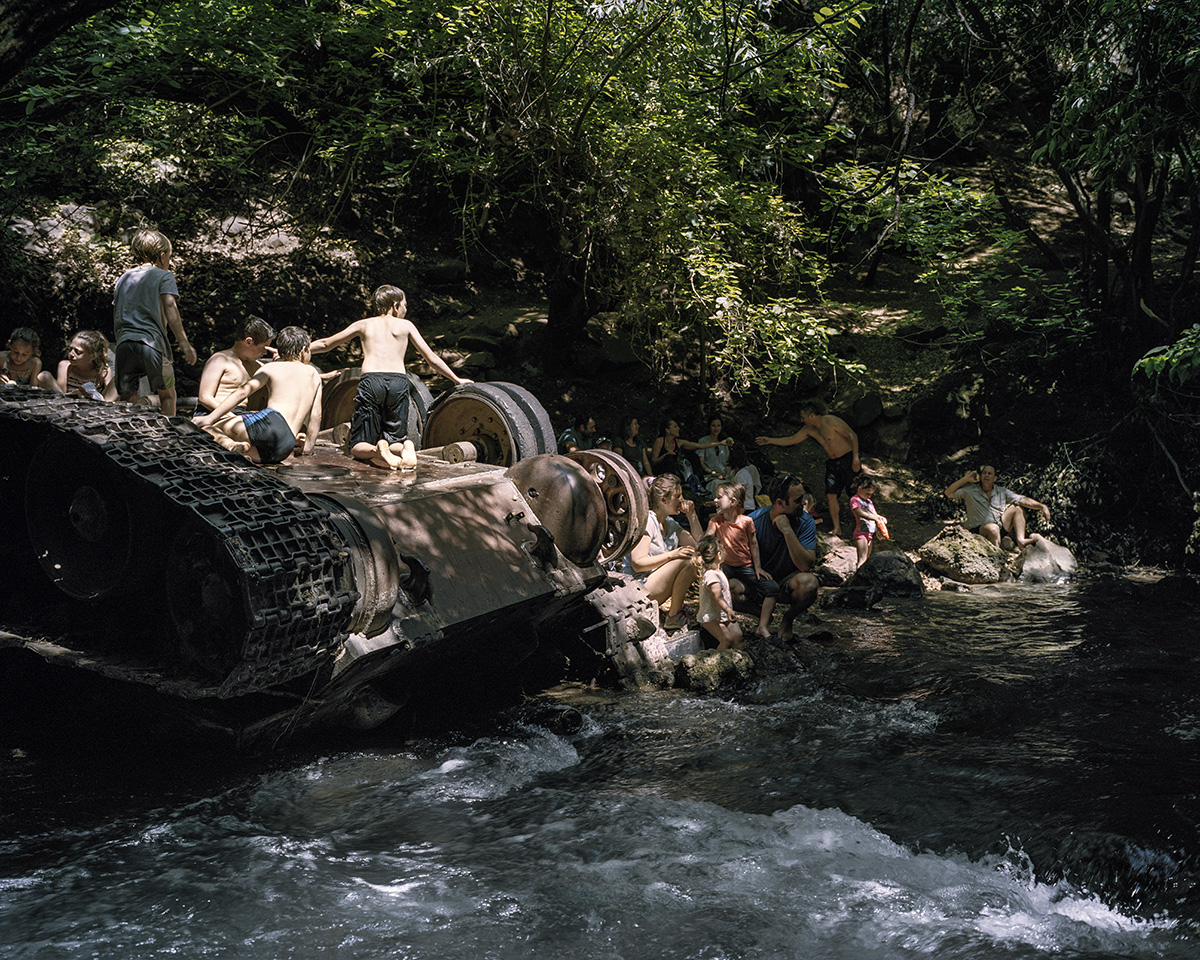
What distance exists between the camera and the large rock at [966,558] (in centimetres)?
1123

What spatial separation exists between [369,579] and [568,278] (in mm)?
9407

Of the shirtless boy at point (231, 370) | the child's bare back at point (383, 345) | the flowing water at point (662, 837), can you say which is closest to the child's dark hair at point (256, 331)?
the shirtless boy at point (231, 370)

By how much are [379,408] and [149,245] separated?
180cm

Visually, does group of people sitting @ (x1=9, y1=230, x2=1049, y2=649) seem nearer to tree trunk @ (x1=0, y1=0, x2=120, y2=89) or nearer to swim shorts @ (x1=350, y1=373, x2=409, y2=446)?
swim shorts @ (x1=350, y1=373, x2=409, y2=446)

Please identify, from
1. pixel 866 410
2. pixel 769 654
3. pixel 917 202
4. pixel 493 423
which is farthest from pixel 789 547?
pixel 866 410

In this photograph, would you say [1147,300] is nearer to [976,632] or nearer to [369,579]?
[976,632]

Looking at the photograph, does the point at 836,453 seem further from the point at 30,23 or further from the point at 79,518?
the point at 30,23

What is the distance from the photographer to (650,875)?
432 centimetres

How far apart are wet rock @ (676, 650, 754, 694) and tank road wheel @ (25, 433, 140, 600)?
3.86 m

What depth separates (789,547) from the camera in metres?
8.23

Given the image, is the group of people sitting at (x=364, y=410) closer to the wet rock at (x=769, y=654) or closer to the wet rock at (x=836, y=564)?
the wet rock at (x=769, y=654)

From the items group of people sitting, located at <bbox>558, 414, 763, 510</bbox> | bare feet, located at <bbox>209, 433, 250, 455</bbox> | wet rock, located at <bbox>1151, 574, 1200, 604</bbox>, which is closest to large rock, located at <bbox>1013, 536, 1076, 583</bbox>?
wet rock, located at <bbox>1151, 574, 1200, 604</bbox>

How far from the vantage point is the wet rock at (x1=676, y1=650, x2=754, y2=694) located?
23.3 feet

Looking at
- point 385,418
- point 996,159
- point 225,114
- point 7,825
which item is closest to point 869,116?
point 996,159
